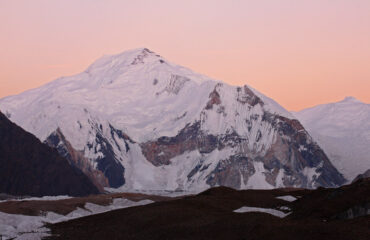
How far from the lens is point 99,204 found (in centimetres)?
14350

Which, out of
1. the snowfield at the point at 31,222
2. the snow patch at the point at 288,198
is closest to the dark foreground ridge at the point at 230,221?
the snowfield at the point at 31,222

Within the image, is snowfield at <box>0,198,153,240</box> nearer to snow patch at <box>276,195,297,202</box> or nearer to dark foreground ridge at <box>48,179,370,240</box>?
dark foreground ridge at <box>48,179,370,240</box>

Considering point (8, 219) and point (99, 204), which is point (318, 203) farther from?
point (99, 204)

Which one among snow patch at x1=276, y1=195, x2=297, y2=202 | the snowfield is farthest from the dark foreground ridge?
snow patch at x1=276, y1=195, x2=297, y2=202

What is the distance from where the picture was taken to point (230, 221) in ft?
211

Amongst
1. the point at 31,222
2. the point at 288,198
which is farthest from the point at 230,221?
the point at 288,198

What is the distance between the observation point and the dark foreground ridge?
2105 inches

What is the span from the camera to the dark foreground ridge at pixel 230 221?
5347cm

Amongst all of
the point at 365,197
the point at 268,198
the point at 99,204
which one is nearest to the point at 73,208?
the point at 99,204

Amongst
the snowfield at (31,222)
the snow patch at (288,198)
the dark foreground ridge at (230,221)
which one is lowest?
the snowfield at (31,222)

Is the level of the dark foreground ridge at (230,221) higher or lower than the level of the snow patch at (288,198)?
lower

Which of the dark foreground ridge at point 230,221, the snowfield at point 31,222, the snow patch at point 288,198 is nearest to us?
the dark foreground ridge at point 230,221

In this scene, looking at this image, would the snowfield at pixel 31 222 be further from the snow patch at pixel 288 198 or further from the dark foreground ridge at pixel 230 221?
the snow patch at pixel 288 198

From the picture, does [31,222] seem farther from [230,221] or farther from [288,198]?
[288,198]
